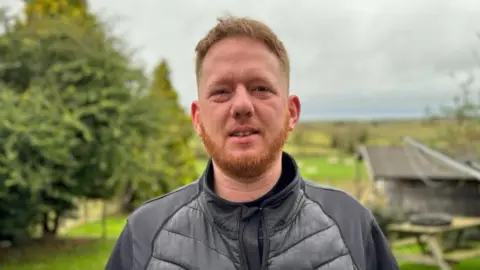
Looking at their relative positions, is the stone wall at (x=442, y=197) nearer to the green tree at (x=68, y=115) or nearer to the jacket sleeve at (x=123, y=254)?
the green tree at (x=68, y=115)

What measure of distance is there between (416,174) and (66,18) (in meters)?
9.46

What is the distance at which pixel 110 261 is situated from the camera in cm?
190

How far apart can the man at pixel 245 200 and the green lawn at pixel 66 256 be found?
394 inches

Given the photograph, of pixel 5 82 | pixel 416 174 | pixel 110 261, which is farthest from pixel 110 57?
pixel 110 261

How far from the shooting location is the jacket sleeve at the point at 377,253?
1907 mm

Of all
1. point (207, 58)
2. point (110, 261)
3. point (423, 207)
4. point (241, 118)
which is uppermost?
point (207, 58)

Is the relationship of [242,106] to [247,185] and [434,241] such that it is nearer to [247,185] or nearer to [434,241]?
[247,185]

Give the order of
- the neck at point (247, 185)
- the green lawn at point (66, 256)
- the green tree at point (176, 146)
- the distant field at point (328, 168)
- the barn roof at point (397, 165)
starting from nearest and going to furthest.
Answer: the neck at point (247, 185) < the green lawn at point (66, 256) < the barn roof at point (397, 165) < the green tree at point (176, 146) < the distant field at point (328, 168)

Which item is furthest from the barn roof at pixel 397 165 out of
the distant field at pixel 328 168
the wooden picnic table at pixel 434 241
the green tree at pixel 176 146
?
the distant field at pixel 328 168

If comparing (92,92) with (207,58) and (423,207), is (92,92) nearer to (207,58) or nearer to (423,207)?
(423,207)

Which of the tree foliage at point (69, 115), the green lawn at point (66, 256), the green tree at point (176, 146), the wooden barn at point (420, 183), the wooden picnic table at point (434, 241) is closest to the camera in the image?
the wooden picnic table at point (434, 241)

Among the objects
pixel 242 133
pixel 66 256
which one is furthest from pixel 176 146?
pixel 242 133

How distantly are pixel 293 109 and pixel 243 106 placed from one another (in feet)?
0.82

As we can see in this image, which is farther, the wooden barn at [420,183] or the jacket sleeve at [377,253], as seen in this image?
the wooden barn at [420,183]
